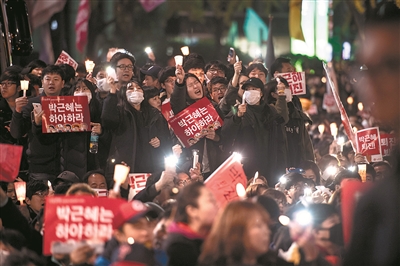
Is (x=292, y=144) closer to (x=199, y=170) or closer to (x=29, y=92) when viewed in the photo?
(x=199, y=170)

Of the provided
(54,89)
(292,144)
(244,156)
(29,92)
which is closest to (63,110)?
(54,89)

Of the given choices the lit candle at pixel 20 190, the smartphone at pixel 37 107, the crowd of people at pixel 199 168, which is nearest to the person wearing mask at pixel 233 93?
the crowd of people at pixel 199 168

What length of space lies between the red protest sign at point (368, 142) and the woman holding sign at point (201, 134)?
7.95ft

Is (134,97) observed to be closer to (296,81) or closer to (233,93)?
(233,93)

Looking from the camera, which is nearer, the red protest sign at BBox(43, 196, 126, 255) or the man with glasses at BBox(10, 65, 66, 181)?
the red protest sign at BBox(43, 196, 126, 255)

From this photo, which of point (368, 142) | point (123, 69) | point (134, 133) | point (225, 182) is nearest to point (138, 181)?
point (134, 133)

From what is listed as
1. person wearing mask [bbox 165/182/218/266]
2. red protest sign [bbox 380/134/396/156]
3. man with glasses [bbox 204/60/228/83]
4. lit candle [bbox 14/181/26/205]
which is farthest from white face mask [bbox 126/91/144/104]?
person wearing mask [bbox 165/182/218/266]

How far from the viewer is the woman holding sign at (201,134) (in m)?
12.1

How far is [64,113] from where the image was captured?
37.5 ft

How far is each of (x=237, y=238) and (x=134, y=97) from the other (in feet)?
18.1

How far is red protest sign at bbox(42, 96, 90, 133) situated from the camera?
37.5 ft

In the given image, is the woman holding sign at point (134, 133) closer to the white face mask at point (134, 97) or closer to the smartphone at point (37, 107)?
the white face mask at point (134, 97)

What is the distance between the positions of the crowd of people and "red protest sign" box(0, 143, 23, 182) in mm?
459

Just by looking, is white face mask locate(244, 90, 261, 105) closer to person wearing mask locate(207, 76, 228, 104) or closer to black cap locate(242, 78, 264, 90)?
black cap locate(242, 78, 264, 90)
